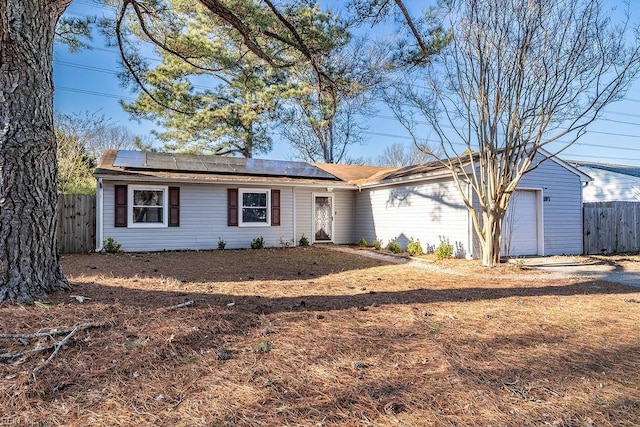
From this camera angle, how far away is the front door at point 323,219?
14.2m

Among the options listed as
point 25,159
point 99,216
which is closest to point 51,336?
point 25,159

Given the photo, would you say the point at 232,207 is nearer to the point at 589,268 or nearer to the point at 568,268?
the point at 568,268

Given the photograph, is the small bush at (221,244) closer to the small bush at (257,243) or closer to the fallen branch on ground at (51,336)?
the small bush at (257,243)

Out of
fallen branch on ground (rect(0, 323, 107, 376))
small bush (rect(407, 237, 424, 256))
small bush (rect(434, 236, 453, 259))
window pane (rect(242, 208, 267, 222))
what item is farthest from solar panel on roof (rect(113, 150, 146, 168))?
fallen branch on ground (rect(0, 323, 107, 376))

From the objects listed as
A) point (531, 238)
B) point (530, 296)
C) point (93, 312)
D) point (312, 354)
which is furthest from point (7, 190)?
point (531, 238)

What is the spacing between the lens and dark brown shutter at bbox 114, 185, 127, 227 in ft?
35.6

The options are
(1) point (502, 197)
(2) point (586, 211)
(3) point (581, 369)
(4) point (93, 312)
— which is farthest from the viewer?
(2) point (586, 211)

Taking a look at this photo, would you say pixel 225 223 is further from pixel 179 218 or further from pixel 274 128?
pixel 274 128

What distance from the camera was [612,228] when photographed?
460 inches

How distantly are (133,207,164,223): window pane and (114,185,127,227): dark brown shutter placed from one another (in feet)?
1.05

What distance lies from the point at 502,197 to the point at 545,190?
3.68 meters

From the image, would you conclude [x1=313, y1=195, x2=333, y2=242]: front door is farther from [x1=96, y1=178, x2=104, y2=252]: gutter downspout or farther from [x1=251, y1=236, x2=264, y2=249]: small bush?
[x1=96, y1=178, x2=104, y2=252]: gutter downspout

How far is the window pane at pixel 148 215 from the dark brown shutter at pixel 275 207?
3502 mm

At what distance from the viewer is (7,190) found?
350cm
